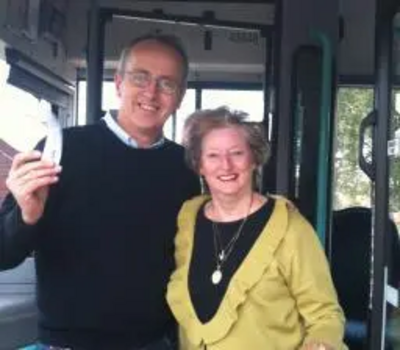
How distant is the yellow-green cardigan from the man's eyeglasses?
18.1 inches

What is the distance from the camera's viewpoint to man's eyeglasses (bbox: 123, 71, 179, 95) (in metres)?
2.02

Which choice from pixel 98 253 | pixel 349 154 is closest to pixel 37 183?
pixel 98 253

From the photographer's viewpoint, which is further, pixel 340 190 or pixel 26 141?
pixel 340 190

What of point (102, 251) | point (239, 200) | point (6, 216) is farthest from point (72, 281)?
point (239, 200)

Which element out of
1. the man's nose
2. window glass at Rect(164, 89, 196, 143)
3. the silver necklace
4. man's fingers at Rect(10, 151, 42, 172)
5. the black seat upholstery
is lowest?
the black seat upholstery

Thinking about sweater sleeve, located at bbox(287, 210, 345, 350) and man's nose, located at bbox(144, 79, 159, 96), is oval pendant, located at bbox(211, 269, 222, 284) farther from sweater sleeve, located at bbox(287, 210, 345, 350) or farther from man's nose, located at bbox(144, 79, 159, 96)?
man's nose, located at bbox(144, 79, 159, 96)

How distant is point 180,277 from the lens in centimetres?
197

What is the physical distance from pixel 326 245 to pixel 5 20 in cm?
176

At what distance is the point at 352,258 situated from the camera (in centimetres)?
430

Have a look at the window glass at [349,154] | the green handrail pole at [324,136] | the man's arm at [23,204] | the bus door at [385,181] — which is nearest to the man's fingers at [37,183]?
the man's arm at [23,204]

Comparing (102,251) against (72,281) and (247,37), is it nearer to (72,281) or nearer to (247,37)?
(72,281)

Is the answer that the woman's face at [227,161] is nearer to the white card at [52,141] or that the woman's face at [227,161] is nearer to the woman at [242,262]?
the woman at [242,262]

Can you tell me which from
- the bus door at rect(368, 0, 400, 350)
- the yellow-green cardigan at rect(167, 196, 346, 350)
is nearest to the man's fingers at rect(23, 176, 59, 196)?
the yellow-green cardigan at rect(167, 196, 346, 350)

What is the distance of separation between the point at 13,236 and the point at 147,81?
0.54 metres
